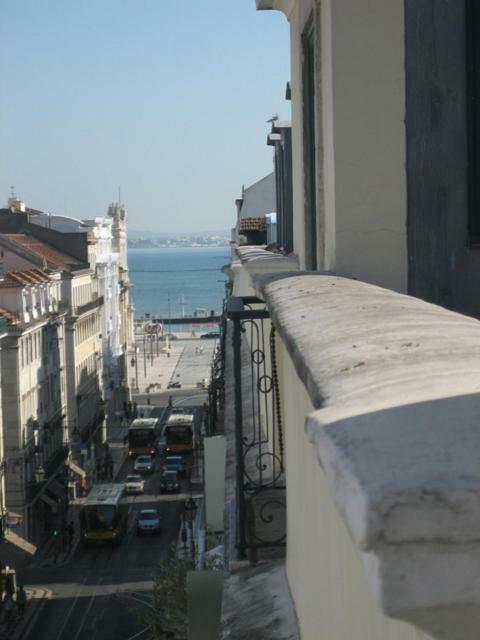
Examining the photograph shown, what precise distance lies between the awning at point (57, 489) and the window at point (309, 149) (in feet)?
140

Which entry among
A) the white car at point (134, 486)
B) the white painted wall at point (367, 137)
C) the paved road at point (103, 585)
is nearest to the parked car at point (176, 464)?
the white car at point (134, 486)

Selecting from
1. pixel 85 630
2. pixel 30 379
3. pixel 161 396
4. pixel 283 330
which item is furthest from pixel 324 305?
pixel 161 396

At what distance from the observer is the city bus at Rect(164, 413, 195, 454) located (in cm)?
6250

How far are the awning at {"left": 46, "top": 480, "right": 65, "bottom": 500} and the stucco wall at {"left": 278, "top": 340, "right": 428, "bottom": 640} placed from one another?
4435 centimetres

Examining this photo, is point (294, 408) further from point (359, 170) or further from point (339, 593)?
point (339, 593)

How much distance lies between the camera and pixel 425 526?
1.03 m

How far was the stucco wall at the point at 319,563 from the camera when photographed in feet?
6.93

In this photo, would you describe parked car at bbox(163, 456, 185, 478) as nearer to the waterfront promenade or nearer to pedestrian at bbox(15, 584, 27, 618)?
pedestrian at bbox(15, 584, 27, 618)

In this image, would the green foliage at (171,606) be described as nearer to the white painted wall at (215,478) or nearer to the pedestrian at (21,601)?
the white painted wall at (215,478)

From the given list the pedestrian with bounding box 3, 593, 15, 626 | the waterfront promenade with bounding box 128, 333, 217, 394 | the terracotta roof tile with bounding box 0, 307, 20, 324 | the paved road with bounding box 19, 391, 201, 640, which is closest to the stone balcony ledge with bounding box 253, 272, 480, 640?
the paved road with bounding box 19, 391, 201, 640

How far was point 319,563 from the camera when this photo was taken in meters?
3.12

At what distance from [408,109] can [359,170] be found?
271 millimetres

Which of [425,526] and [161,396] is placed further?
[161,396]

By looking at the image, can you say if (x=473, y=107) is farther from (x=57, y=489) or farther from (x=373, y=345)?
(x=57, y=489)
